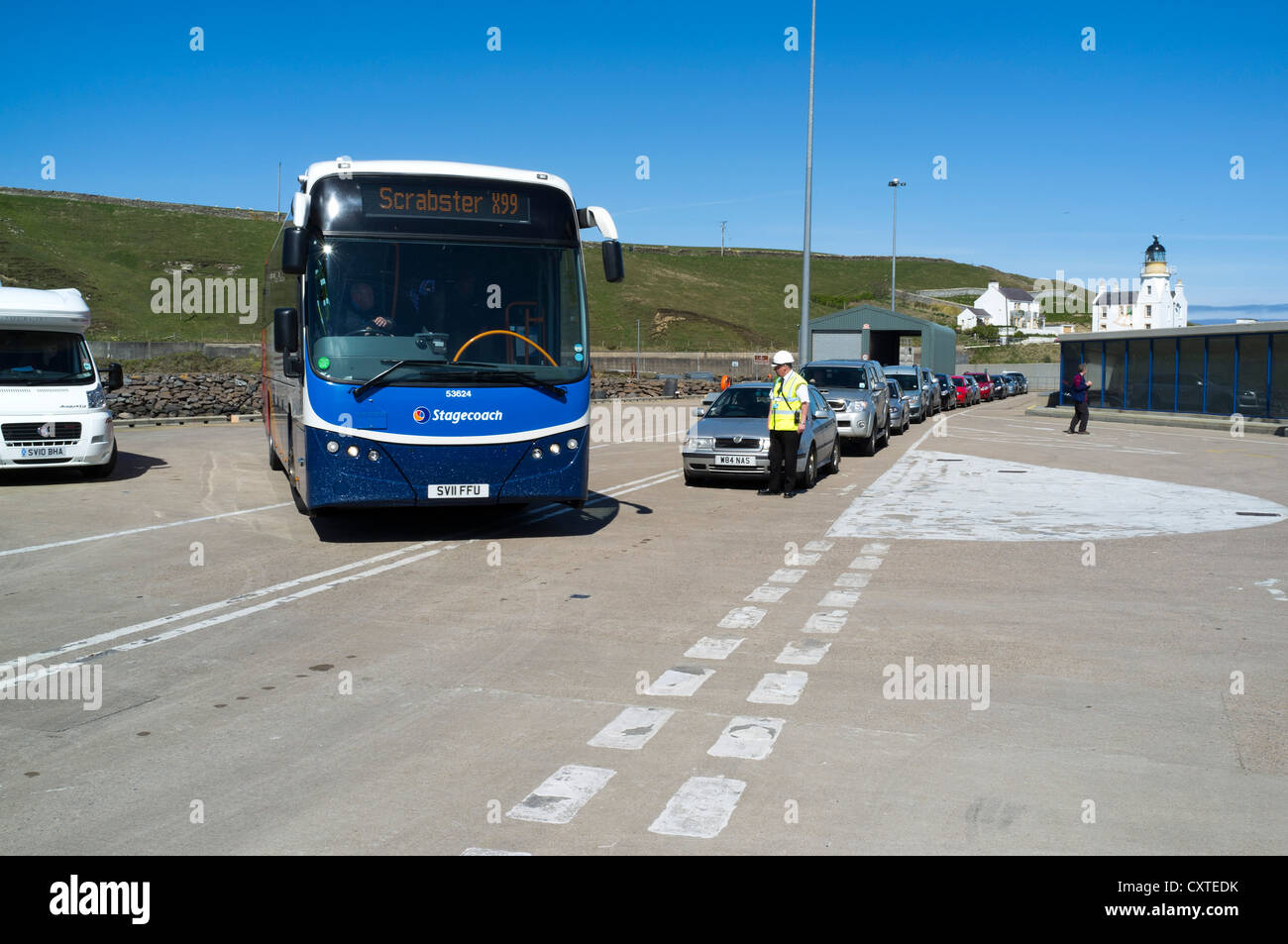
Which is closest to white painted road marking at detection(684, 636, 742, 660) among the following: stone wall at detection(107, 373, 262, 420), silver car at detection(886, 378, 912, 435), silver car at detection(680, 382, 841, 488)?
silver car at detection(680, 382, 841, 488)

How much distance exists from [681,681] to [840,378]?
1968 cm

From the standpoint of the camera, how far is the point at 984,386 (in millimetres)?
67250

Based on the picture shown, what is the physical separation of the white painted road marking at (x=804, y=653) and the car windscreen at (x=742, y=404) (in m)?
10.4

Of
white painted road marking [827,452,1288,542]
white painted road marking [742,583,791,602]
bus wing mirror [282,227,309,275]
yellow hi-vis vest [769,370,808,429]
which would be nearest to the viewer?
white painted road marking [742,583,791,602]

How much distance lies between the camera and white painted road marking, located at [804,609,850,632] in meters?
8.06

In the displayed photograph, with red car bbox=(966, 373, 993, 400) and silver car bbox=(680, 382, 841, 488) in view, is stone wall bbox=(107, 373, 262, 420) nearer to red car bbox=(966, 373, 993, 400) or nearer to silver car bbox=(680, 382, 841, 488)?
silver car bbox=(680, 382, 841, 488)

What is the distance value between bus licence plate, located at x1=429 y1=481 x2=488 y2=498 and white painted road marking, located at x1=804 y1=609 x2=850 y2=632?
3941mm

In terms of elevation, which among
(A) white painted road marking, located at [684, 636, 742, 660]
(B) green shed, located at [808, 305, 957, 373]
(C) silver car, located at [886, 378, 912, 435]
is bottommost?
(A) white painted road marking, located at [684, 636, 742, 660]

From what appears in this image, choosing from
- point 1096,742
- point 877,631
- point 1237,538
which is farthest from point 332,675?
point 1237,538

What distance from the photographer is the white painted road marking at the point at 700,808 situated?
4.43 m

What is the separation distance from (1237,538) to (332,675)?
10157mm

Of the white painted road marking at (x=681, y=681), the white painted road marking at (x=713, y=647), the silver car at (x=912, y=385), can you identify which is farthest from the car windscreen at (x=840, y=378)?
the white painted road marking at (x=681, y=681)

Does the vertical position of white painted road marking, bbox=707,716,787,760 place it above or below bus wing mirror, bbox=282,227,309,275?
below
